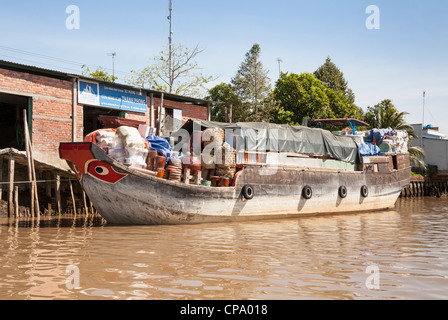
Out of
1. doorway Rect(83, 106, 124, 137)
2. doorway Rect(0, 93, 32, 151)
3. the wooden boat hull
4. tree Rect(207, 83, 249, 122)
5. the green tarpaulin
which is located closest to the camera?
the wooden boat hull

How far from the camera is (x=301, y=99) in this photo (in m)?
29.6

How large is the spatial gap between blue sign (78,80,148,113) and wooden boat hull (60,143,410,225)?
21.2 ft

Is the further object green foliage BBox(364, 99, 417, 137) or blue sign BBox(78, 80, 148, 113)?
green foliage BBox(364, 99, 417, 137)

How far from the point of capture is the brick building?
46.6 ft

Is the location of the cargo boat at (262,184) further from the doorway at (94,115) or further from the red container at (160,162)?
the doorway at (94,115)

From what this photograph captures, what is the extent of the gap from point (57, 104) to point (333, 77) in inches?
1170

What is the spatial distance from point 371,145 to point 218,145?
8152 millimetres

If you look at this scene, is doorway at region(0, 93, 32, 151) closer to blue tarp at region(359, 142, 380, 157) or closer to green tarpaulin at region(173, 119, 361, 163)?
green tarpaulin at region(173, 119, 361, 163)

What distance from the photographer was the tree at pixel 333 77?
39.0 m

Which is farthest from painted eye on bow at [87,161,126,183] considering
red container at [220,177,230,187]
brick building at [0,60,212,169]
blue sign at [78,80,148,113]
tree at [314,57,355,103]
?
tree at [314,57,355,103]

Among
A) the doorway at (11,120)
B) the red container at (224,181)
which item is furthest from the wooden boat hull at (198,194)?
the doorway at (11,120)

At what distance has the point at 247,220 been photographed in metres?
11.9

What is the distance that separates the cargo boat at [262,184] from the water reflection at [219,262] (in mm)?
620
